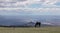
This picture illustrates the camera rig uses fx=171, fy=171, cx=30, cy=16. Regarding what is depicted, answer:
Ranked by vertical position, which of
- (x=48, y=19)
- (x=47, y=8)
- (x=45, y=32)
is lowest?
(x=45, y=32)

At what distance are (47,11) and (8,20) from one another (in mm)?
1174

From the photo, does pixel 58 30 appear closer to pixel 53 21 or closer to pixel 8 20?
pixel 53 21

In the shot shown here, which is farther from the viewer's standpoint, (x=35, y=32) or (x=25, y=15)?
(x=25, y=15)

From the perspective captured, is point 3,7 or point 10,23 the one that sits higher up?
point 3,7

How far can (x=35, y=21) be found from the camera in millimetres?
4910

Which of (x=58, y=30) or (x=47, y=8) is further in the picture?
(x=47, y=8)

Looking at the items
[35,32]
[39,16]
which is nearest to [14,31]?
[35,32]

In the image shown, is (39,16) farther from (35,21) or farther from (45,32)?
(45,32)

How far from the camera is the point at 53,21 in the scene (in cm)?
Result: 489

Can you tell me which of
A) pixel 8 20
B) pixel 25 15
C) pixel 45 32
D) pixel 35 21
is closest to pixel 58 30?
pixel 45 32

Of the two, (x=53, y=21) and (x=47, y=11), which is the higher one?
(x=47, y=11)

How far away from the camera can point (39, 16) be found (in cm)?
496

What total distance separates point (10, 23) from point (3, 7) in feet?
1.77

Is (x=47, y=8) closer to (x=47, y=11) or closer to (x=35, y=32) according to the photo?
(x=47, y=11)
